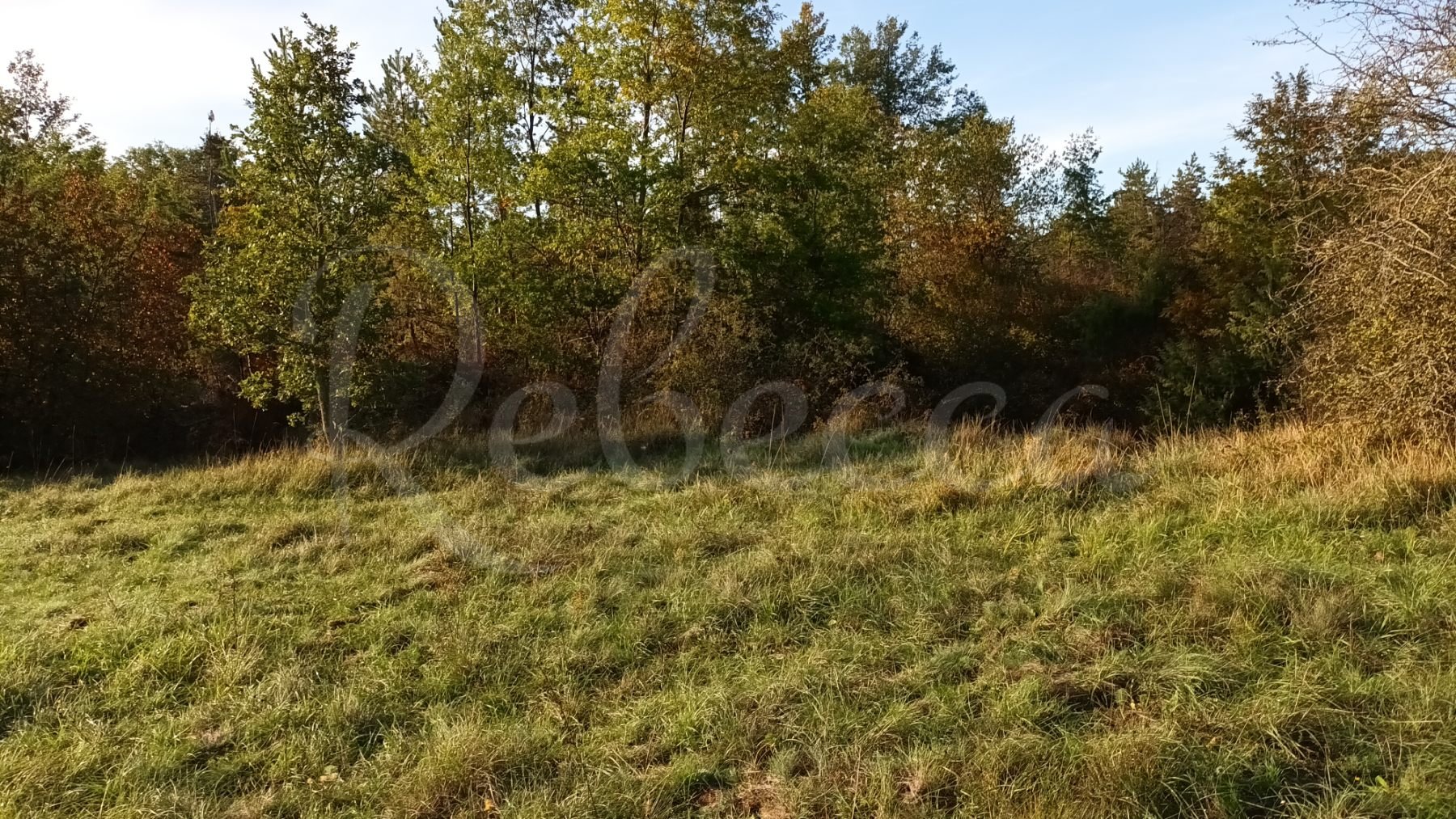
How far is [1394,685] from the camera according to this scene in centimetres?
339

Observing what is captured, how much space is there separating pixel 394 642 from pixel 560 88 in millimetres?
12942

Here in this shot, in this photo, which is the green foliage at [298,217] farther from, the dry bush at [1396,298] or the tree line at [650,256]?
the dry bush at [1396,298]

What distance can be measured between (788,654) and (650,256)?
1110cm

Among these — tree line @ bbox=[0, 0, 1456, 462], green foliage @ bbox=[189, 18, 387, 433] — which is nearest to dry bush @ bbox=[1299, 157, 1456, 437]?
tree line @ bbox=[0, 0, 1456, 462]

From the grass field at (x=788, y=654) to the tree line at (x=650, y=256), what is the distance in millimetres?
3030

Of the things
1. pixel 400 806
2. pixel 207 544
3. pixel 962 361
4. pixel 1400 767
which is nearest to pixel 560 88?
pixel 207 544

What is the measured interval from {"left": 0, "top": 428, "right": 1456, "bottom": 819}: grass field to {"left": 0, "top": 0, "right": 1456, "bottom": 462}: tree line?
119 inches

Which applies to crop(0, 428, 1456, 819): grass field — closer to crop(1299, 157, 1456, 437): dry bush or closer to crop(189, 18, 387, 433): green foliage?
crop(1299, 157, 1456, 437): dry bush

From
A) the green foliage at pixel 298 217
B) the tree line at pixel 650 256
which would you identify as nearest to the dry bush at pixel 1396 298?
the tree line at pixel 650 256

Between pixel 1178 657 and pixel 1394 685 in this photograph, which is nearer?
pixel 1394 685

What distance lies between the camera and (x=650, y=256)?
14.4 meters

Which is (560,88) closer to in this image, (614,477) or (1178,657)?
(614,477)

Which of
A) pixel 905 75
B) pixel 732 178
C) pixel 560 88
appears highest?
pixel 905 75

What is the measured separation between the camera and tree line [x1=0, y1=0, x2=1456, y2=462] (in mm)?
8016
